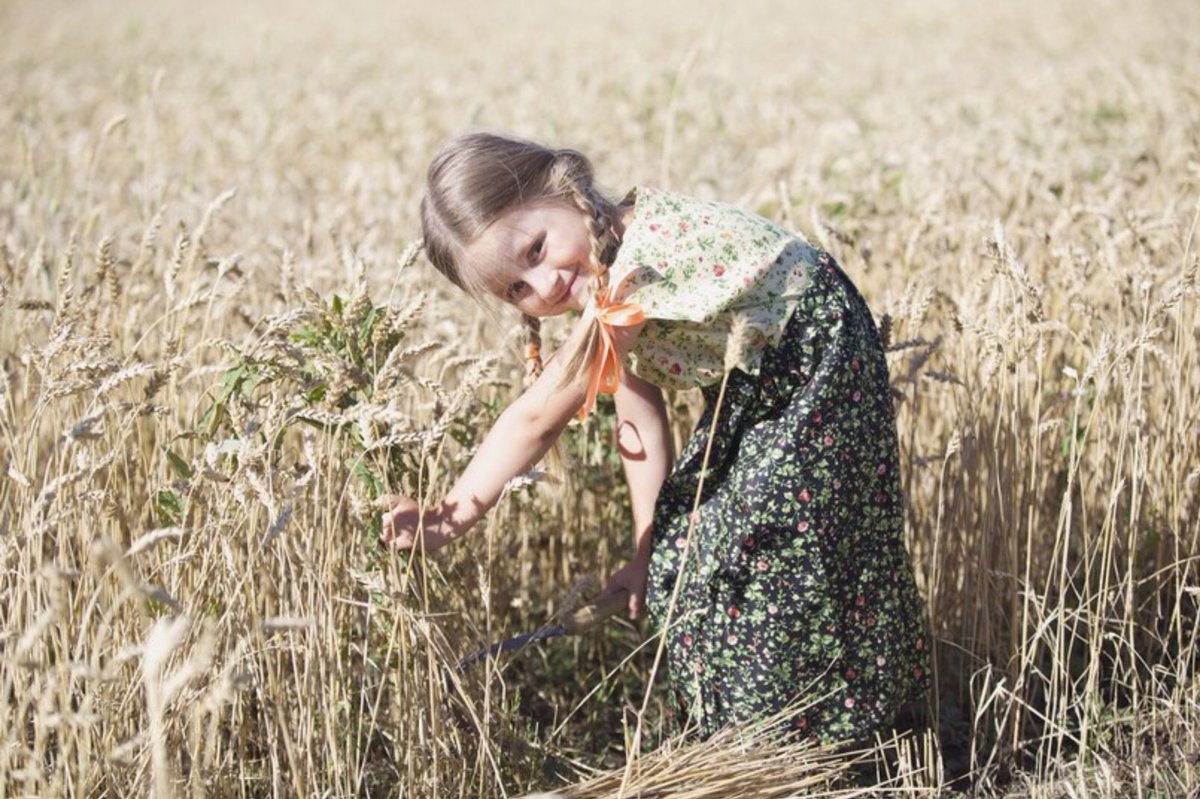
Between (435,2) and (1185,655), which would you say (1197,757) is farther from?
(435,2)

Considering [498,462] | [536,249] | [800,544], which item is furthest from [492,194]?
[800,544]

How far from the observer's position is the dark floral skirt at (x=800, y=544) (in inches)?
74.3

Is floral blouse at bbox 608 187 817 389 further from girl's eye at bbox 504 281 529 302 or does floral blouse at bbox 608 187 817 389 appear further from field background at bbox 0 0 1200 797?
field background at bbox 0 0 1200 797

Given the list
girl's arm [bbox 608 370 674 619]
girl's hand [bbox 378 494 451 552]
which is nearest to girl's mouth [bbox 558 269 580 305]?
girl's arm [bbox 608 370 674 619]

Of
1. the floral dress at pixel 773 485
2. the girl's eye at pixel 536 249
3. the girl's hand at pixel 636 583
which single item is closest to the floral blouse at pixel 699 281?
the floral dress at pixel 773 485

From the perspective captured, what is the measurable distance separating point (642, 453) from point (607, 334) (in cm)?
44

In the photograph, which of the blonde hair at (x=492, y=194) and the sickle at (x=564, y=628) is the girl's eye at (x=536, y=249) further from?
the sickle at (x=564, y=628)

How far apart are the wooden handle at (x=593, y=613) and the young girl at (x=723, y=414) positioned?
7 centimetres

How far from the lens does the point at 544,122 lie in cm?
685

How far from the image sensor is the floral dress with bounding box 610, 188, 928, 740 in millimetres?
1835

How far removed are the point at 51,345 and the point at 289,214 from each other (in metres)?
3.14

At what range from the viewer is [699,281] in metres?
1.80

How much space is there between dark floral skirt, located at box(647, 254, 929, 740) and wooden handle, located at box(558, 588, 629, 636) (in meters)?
0.07

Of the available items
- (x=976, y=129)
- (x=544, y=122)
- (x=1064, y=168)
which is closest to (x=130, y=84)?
(x=544, y=122)
